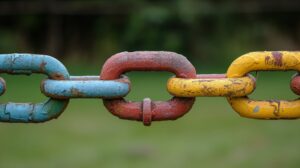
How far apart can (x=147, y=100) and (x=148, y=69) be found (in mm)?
81

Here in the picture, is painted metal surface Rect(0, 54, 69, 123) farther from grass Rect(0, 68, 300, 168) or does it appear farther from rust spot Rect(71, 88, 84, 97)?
grass Rect(0, 68, 300, 168)

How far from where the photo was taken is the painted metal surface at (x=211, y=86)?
50.7 inches

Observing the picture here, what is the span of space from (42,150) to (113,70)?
2.47 meters

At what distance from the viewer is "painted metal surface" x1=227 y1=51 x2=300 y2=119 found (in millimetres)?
1309

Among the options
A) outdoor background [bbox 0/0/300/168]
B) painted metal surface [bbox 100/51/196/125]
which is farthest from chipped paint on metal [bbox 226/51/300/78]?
outdoor background [bbox 0/0/300/168]

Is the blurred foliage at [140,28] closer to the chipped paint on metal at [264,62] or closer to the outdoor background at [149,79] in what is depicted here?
the outdoor background at [149,79]

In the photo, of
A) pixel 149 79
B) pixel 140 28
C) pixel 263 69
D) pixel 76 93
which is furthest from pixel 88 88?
pixel 140 28

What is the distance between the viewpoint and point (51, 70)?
1319mm

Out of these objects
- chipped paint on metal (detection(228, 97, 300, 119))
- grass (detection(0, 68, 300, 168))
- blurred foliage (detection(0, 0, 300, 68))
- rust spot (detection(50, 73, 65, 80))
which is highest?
blurred foliage (detection(0, 0, 300, 68))

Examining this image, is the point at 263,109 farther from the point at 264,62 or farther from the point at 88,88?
the point at 88,88

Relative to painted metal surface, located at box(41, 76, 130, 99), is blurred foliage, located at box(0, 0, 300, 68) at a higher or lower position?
higher

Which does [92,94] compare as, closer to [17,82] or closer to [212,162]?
[212,162]

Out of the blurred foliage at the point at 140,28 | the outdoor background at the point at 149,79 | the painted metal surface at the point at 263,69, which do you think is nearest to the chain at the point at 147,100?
the painted metal surface at the point at 263,69

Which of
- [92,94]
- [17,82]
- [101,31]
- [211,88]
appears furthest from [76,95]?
[101,31]
